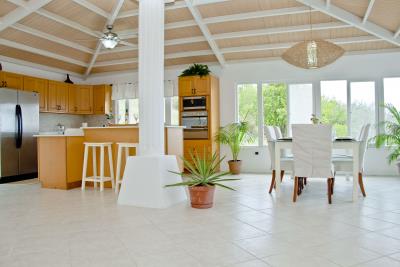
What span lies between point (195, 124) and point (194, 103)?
Result: 482mm

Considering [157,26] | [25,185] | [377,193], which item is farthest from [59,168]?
[377,193]

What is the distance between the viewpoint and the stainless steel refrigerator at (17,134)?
6.05 m

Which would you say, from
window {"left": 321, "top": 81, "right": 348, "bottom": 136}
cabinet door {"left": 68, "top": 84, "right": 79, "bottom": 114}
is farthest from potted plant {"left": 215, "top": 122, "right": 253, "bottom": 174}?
cabinet door {"left": 68, "top": 84, "right": 79, "bottom": 114}

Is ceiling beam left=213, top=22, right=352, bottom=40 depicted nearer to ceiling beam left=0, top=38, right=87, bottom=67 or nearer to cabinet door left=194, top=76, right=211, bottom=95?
cabinet door left=194, top=76, right=211, bottom=95

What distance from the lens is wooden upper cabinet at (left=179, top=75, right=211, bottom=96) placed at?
7203mm

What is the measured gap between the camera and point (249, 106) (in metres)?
7.62

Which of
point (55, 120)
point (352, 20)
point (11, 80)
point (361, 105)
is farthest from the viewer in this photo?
point (55, 120)

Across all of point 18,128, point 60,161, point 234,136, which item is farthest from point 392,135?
point 18,128

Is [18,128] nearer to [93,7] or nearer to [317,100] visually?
[93,7]

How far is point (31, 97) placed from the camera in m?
6.68

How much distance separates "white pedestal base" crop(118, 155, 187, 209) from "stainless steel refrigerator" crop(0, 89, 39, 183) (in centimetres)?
335

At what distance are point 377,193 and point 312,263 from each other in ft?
10.1

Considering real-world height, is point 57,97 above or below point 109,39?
below

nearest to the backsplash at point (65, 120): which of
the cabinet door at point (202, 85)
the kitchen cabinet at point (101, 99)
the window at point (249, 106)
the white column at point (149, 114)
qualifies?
the kitchen cabinet at point (101, 99)
